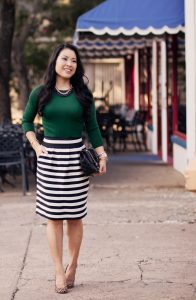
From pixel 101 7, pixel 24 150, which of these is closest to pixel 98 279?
pixel 24 150

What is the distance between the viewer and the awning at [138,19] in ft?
39.4

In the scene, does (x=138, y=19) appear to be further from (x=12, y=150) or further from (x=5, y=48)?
(x=5, y=48)

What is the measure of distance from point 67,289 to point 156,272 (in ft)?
2.97

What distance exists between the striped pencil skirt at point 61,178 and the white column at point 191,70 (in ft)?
17.2

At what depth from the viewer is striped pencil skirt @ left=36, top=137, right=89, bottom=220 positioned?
6277 mm

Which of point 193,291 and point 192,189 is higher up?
point 192,189

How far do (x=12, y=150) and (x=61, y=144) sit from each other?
17.4ft

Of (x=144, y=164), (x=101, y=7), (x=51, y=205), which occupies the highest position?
(x=101, y=7)

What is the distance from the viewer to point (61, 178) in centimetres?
627

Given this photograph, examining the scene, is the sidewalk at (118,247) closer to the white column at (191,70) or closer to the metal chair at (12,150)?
the metal chair at (12,150)

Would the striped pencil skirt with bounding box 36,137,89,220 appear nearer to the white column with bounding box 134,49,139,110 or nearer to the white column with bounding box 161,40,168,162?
the white column with bounding box 161,40,168,162

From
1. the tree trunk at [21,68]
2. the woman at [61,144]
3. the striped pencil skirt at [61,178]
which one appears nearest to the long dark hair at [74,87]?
the woman at [61,144]

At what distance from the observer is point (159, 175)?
13.5m

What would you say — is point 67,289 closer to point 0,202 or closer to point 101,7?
point 0,202
